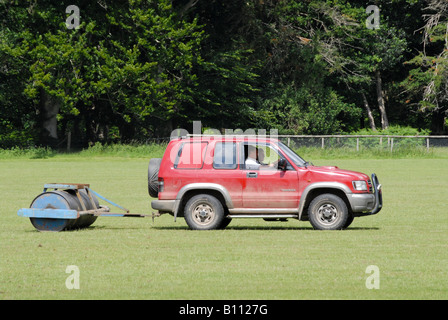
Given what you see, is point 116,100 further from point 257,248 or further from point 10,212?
point 257,248

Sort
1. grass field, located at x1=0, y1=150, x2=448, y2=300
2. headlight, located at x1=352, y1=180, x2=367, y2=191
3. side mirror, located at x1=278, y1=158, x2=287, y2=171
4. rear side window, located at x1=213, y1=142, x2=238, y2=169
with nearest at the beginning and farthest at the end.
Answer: grass field, located at x1=0, y1=150, x2=448, y2=300
headlight, located at x1=352, y1=180, x2=367, y2=191
side mirror, located at x1=278, y1=158, x2=287, y2=171
rear side window, located at x1=213, y1=142, x2=238, y2=169

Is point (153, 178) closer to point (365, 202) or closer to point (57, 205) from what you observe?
point (57, 205)

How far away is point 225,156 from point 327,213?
7.87 feet

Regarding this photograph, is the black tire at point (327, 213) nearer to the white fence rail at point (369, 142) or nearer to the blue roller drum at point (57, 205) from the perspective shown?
the blue roller drum at point (57, 205)

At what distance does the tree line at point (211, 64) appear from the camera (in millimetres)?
56344

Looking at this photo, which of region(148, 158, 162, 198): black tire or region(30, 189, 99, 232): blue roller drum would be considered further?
region(148, 158, 162, 198): black tire

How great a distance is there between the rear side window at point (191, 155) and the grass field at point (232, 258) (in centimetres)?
134

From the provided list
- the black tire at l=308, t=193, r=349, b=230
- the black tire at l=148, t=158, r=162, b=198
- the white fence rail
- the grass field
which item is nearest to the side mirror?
the black tire at l=308, t=193, r=349, b=230

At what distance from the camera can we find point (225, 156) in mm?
17219

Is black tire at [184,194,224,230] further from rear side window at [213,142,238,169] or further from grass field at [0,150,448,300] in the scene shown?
rear side window at [213,142,238,169]

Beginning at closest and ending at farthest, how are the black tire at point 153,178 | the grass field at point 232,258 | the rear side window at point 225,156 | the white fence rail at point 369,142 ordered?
the grass field at point 232,258 → the rear side window at point 225,156 → the black tire at point 153,178 → the white fence rail at point 369,142

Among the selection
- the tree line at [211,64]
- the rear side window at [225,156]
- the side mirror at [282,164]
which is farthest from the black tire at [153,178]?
the tree line at [211,64]

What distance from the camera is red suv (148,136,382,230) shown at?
54.5ft

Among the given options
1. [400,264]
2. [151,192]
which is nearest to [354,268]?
[400,264]
